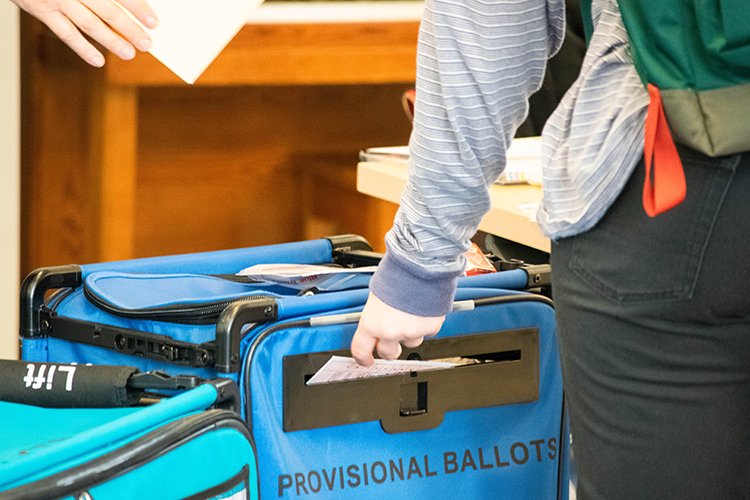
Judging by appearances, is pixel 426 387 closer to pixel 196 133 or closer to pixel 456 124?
pixel 456 124

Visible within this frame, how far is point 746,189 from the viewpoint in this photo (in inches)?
18.0

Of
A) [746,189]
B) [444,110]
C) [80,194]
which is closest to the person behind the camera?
[746,189]

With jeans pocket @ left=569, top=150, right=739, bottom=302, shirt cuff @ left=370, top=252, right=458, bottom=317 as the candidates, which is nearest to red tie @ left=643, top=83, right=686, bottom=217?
jeans pocket @ left=569, top=150, right=739, bottom=302

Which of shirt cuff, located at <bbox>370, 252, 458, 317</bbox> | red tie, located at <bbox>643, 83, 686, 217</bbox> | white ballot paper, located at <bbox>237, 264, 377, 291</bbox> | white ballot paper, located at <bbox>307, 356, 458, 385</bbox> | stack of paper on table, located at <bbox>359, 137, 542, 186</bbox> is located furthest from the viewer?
stack of paper on table, located at <bbox>359, 137, 542, 186</bbox>

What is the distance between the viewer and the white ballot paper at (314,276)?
0.88m

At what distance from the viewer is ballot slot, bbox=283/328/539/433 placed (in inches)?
30.7

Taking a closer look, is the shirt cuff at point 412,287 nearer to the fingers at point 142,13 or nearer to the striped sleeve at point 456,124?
the striped sleeve at point 456,124

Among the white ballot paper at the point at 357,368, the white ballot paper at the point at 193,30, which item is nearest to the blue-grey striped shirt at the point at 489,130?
the white ballot paper at the point at 357,368

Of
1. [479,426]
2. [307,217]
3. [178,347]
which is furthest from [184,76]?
[307,217]

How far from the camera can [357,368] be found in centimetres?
78

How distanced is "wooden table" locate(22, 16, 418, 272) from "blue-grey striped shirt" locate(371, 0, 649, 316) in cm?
141

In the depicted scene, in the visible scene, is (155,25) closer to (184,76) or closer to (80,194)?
(184,76)

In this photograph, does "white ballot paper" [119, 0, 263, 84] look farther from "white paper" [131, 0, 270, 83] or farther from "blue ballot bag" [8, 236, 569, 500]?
"blue ballot bag" [8, 236, 569, 500]

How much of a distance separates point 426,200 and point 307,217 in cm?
200
